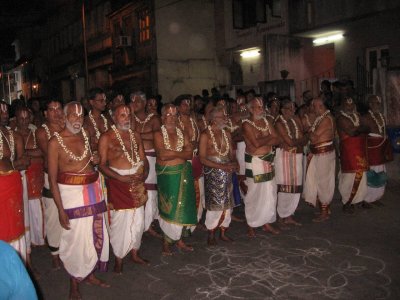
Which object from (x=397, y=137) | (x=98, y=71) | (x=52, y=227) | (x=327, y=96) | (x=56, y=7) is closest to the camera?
(x=52, y=227)

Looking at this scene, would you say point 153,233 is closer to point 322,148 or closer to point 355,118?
point 322,148

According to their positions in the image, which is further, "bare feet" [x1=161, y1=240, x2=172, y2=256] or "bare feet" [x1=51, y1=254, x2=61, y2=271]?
"bare feet" [x1=161, y1=240, x2=172, y2=256]

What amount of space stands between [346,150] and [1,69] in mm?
49534

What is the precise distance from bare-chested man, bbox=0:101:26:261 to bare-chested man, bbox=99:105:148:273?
0.98 m

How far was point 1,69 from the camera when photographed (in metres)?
49.6

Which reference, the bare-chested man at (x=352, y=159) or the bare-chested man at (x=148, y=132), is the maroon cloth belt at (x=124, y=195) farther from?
the bare-chested man at (x=352, y=159)

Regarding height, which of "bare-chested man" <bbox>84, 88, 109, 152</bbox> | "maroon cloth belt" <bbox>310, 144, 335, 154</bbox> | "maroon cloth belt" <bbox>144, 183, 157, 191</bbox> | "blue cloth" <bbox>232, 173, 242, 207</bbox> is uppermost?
"bare-chested man" <bbox>84, 88, 109, 152</bbox>

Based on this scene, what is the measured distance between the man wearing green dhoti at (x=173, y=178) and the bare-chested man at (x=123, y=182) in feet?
1.76

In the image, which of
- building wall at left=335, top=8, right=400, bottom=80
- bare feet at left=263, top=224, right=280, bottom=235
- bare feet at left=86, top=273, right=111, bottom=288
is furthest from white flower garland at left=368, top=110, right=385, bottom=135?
building wall at left=335, top=8, right=400, bottom=80

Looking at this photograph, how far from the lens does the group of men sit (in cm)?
484

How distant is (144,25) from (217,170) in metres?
17.3

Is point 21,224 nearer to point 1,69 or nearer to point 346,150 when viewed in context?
point 346,150

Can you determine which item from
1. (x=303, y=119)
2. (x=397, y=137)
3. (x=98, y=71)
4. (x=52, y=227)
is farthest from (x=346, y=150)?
(x=98, y=71)

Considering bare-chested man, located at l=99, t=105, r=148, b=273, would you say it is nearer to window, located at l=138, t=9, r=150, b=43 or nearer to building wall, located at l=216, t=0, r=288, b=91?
building wall, located at l=216, t=0, r=288, b=91
